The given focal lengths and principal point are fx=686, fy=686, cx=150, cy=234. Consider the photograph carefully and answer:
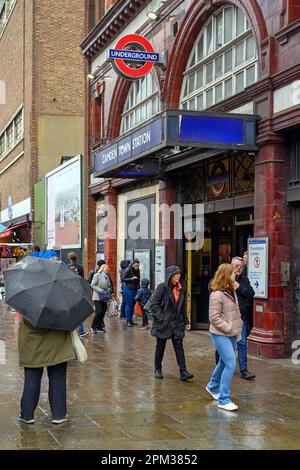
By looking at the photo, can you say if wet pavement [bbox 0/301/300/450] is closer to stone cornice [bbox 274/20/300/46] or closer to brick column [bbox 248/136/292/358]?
brick column [bbox 248/136/292/358]

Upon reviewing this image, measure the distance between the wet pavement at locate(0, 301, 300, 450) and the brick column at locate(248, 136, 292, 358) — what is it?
1.37 ft

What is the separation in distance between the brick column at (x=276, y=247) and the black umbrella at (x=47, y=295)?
551 centimetres

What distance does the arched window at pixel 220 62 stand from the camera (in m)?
13.4

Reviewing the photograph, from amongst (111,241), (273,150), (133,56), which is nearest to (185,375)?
(273,150)

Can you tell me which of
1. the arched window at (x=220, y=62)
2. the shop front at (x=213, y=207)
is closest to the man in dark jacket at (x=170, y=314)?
the shop front at (x=213, y=207)

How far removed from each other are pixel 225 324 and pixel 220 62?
26.8 ft

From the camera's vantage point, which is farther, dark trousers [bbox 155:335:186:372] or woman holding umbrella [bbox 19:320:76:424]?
dark trousers [bbox 155:335:186:372]

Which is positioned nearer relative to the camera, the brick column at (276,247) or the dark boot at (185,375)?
the dark boot at (185,375)

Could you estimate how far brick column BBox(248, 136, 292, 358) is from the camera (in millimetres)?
11852

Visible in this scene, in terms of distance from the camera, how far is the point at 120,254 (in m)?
21.2

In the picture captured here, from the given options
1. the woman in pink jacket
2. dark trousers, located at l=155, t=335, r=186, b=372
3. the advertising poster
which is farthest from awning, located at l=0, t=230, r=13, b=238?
the woman in pink jacket

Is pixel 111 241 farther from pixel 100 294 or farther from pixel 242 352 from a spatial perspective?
pixel 242 352

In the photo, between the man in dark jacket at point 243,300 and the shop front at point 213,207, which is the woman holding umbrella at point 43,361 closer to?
the man in dark jacket at point 243,300

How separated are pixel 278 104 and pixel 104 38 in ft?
37.6
